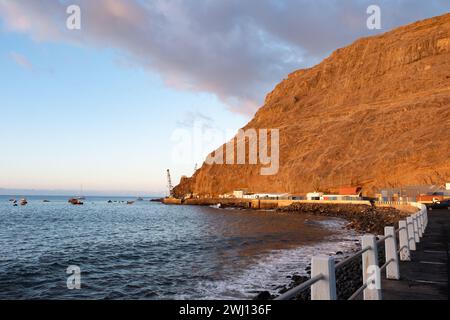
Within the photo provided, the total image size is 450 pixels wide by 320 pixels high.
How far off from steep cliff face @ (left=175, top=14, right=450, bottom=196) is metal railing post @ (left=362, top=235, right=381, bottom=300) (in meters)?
87.8

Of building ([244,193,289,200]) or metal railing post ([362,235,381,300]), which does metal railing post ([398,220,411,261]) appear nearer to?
metal railing post ([362,235,381,300])

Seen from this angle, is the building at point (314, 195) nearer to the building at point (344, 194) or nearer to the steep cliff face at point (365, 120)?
the building at point (344, 194)

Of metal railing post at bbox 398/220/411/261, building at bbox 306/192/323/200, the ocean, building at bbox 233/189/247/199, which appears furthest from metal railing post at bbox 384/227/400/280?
building at bbox 233/189/247/199

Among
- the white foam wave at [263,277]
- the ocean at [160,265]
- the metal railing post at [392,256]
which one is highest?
the metal railing post at [392,256]

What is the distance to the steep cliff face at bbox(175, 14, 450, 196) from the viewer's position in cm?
9431

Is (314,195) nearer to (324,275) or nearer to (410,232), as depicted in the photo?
(410,232)

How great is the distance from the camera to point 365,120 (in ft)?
369

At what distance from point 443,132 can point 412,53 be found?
50.5 m

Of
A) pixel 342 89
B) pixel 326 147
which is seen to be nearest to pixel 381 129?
pixel 326 147

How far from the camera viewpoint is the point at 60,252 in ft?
108

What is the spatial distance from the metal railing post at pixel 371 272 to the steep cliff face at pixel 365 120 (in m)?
87.8

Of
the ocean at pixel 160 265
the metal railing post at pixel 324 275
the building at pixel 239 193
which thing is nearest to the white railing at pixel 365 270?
the metal railing post at pixel 324 275

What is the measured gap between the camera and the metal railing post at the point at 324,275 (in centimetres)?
573
